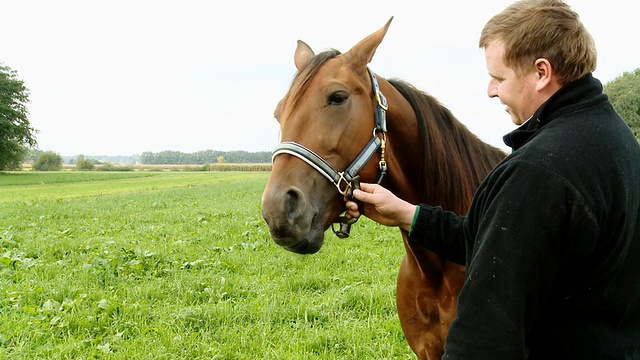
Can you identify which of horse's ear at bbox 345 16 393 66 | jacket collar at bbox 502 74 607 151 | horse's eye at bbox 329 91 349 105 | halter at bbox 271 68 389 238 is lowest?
halter at bbox 271 68 389 238

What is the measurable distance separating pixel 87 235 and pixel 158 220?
308 centimetres

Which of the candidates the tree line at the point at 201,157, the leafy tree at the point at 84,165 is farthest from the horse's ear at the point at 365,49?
the leafy tree at the point at 84,165

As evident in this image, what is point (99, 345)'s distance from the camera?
186 inches

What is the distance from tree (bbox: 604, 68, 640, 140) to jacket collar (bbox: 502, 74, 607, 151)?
5321 centimetres

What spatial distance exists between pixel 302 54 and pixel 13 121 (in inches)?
2905

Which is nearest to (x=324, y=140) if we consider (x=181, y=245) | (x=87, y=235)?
(x=181, y=245)

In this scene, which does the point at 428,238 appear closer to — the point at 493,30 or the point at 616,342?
the point at 616,342

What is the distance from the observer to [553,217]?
1.27 m

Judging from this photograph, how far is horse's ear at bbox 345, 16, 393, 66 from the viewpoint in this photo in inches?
103

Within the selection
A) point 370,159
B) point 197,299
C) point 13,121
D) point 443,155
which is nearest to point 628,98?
point 197,299

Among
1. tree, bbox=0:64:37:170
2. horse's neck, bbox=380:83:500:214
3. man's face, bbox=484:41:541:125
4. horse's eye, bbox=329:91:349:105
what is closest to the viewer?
man's face, bbox=484:41:541:125

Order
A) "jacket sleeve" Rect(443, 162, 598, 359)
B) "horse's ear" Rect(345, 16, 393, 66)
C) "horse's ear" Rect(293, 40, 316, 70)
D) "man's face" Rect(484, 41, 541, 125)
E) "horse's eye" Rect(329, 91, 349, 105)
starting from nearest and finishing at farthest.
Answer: "jacket sleeve" Rect(443, 162, 598, 359) → "man's face" Rect(484, 41, 541, 125) → "horse's eye" Rect(329, 91, 349, 105) → "horse's ear" Rect(345, 16, 393, 66) → "horse's ear" Rect(293, 40, 316, 70)

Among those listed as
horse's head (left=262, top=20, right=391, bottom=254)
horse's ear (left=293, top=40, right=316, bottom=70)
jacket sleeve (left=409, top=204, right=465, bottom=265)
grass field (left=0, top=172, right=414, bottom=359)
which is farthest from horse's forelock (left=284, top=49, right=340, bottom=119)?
grass field (left=0, top=172, right=414, bottom=359)

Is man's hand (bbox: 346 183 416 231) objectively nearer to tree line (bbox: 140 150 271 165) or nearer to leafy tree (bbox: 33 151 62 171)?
tree line (bbox: 140 150 271 165)
